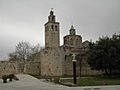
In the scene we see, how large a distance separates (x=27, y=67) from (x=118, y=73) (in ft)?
60.7

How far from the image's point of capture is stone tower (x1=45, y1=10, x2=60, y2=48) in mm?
60312

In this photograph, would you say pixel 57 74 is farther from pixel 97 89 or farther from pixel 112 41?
pixel 97 89

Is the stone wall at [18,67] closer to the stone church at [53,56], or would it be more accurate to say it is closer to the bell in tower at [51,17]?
the stone church at [53,56]

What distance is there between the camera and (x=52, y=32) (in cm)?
6097

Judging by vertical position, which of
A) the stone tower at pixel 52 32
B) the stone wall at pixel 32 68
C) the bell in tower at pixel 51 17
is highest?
the bell in tower at pixel 51 17

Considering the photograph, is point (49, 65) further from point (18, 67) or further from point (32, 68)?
point (18, 67)

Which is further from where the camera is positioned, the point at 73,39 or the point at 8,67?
the point at 73,39

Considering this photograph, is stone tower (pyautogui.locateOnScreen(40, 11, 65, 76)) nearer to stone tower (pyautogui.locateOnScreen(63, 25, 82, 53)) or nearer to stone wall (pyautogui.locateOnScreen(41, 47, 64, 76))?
stone wall (pyautogui.locateOnScreen(41, 47, 64, 76))

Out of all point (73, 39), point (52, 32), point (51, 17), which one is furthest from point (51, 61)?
point (73, 39)

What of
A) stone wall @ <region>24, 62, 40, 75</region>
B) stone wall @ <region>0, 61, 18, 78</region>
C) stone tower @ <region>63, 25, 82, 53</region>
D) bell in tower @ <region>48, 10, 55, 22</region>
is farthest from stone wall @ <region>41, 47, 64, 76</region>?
stone tower @ <region>63, 25, 82, 53</region>

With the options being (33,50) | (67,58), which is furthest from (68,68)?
(33,50)

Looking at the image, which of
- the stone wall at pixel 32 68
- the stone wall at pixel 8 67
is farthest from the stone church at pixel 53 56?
the stone wall at pixel 8 67

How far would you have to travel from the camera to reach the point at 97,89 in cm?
1894

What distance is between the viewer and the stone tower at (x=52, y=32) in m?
60.3
